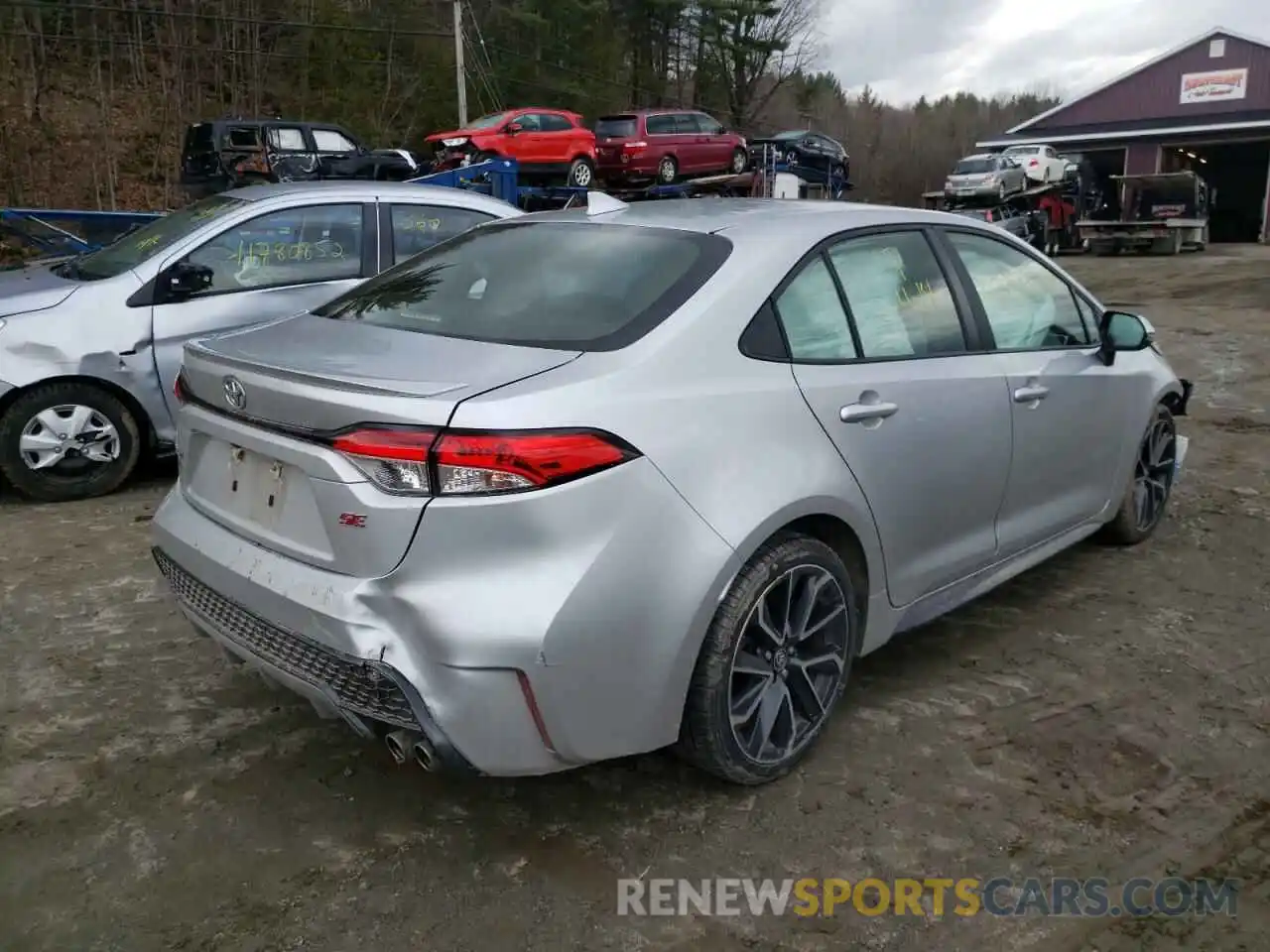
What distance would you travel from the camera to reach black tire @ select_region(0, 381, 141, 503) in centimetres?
525

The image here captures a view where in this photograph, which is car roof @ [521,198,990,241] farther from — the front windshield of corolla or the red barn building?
the red barn building

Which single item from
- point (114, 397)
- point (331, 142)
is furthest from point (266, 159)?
point (114, 397)

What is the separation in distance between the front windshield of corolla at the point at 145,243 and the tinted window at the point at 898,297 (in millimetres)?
3971

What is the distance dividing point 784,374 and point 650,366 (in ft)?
1.53

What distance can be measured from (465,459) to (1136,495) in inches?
145

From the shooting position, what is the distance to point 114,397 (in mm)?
5465

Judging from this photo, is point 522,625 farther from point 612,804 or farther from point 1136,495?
point 1136,495

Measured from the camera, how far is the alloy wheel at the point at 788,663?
2721mm

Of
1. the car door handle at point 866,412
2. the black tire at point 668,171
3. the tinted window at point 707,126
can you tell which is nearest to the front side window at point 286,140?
the black tire at point 668,171

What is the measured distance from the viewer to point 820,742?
3148mm

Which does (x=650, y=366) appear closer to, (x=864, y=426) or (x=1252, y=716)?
(x=864, y=426)

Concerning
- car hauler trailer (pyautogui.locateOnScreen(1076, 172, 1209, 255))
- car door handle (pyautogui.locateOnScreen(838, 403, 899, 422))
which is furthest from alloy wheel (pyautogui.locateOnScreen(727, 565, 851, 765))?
car hauler trailer (pyautogui.locateOnScreen(1076, 172, 1209, 255))

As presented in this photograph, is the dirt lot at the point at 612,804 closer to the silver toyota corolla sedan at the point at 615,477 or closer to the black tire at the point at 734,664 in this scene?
the black tire at the point at 734,664

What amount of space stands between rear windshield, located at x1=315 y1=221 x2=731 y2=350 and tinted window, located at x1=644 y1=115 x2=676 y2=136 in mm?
18717
